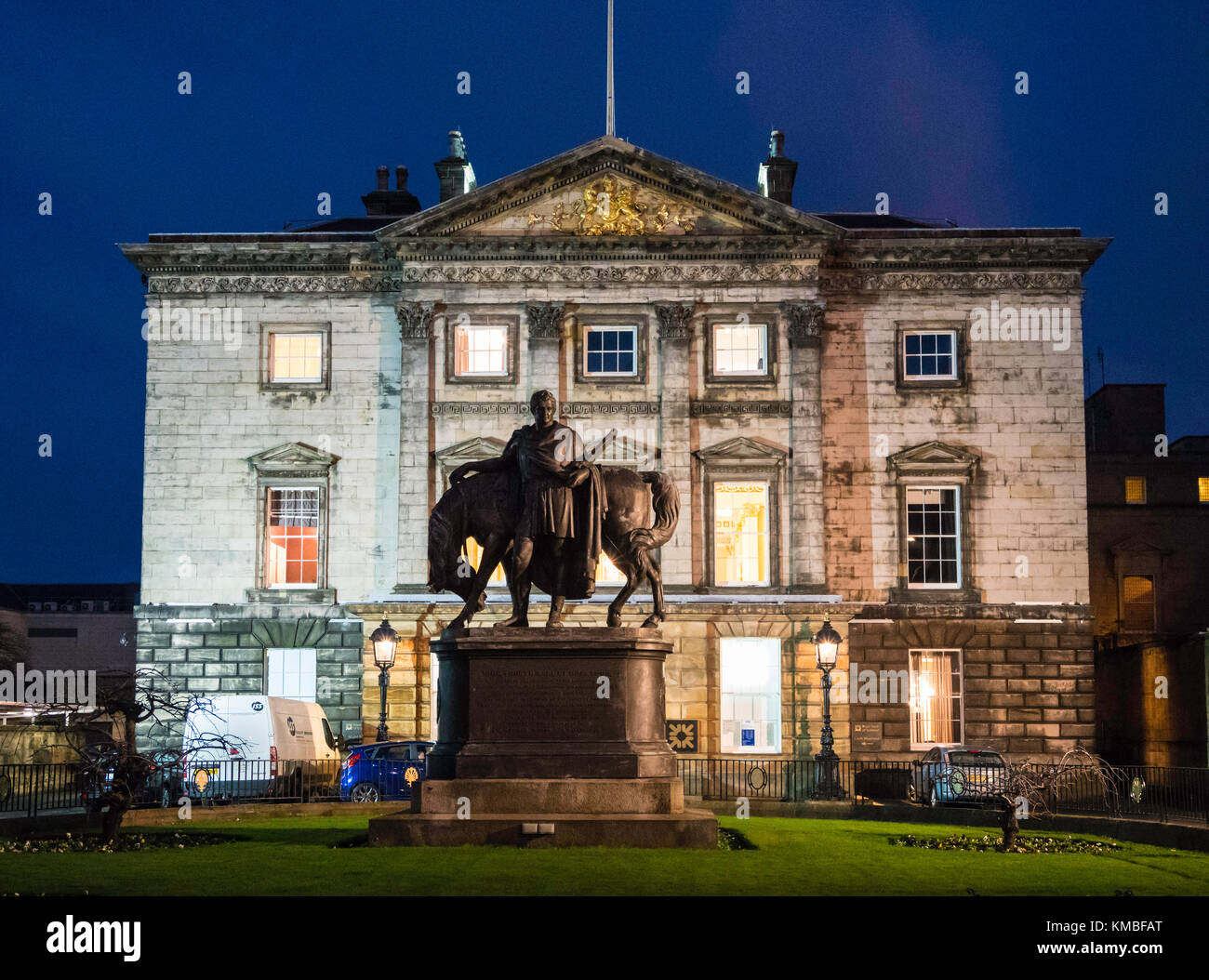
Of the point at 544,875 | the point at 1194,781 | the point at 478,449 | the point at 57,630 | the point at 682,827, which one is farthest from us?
the point at 57,630

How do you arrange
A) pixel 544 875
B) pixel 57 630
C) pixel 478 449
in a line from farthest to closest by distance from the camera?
pixel 57 630 < pixel 478 449 < pixel 544 875

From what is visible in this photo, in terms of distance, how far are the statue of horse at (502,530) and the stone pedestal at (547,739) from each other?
3.19 ft

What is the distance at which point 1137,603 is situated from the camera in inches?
2147

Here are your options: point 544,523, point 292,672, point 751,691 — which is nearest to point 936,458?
point 751,691

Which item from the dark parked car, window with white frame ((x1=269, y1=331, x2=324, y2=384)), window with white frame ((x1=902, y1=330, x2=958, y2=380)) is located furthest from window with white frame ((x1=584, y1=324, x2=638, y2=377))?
the dark parked car

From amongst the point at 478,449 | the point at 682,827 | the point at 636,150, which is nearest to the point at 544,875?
the point at 682,827

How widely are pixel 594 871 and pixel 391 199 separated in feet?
127

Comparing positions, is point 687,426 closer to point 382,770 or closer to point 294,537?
point 294,537

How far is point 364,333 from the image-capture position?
42.6 m

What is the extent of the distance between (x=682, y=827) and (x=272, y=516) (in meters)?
27.4

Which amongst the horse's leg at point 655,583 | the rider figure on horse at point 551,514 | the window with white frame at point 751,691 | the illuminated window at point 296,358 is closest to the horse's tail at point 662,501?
the horse's leg at point 655,583

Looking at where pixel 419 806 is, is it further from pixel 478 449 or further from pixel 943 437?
pixel 943 437

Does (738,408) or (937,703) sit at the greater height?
(738,408)

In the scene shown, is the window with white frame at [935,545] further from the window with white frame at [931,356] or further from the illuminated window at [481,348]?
the illuminated window at [481,348]
